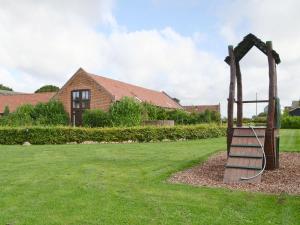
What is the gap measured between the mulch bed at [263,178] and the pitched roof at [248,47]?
2988mm

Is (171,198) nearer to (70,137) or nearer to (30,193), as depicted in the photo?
(30,193)

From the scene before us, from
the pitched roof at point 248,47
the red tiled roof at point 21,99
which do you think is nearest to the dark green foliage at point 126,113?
the red tiled roof at point 21,99

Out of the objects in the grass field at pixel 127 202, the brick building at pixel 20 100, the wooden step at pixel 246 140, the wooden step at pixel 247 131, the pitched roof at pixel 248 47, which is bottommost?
the grass field at pixel 127 202

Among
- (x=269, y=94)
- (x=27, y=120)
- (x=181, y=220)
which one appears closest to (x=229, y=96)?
(x=269, y=94)

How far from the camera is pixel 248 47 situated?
33.3 ft

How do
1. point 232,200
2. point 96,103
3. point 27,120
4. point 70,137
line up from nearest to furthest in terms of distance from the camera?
point 232,200 < point 70,137 < point 27,120 < point 96,103

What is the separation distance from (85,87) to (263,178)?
107ft

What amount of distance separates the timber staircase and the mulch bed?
254 millimetres

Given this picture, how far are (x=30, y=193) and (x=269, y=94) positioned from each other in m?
6.20

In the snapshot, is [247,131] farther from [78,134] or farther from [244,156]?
[78,134]

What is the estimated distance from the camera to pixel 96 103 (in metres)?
38.1

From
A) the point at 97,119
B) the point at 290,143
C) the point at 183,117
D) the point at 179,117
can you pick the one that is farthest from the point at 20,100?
the point at 290,143

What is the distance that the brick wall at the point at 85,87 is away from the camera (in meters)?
37.5

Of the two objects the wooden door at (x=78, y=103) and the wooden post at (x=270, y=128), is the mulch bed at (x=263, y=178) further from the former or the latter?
the wooden door at (x=78, y=103)
